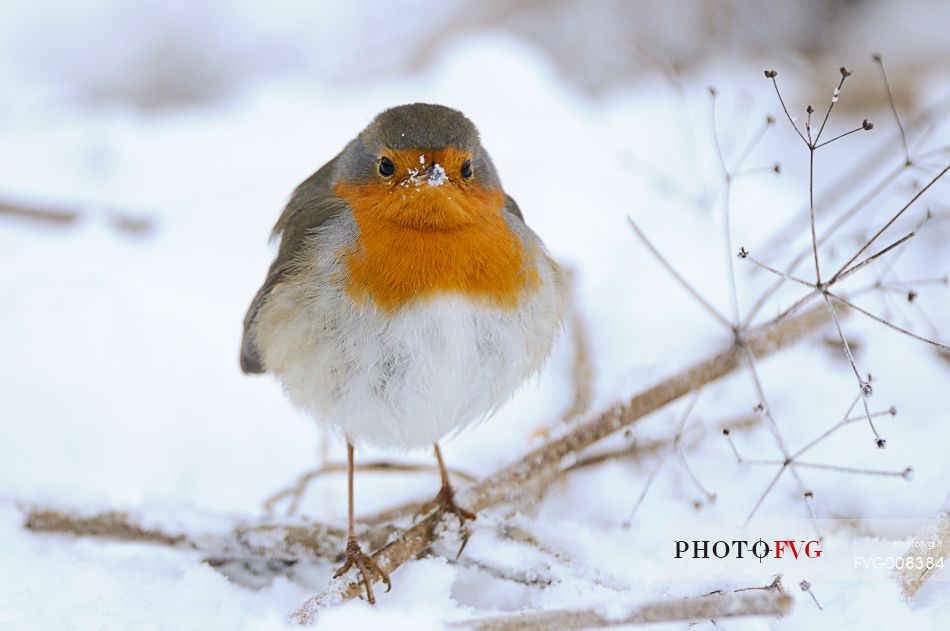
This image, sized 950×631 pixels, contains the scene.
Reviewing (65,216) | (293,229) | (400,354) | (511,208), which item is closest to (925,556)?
(400,354)

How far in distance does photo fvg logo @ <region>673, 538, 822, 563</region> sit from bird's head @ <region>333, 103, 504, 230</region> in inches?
48.4

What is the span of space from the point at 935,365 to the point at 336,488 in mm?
2496

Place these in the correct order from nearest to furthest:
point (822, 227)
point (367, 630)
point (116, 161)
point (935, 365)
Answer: point (367, 630), point (935, 365), point (822, 227), point (116, 161)

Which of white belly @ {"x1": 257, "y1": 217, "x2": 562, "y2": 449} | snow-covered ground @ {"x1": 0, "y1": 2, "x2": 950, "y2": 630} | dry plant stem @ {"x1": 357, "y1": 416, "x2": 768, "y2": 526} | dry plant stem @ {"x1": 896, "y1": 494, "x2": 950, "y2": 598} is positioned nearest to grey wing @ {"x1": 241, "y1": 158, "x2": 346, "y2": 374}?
white belly @ {"x1": 257, "y1": 217, "x2": 562, "y2": 449}

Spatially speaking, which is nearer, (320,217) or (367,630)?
(367,630)

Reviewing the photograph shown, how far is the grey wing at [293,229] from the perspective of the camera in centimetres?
310

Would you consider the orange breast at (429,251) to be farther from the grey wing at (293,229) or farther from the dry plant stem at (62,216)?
the dry plant stem at (62,216)

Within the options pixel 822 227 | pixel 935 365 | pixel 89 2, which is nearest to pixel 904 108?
pixel 822 227

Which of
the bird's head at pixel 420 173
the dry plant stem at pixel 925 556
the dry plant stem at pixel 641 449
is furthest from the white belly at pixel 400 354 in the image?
the dry plant stem at pixel 925 556

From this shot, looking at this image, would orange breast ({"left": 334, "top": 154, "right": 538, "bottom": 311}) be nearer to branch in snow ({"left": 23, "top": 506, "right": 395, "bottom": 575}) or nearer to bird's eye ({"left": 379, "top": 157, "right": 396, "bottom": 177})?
bird's eye ({"left": 379, "top": 157, "right": 396, "bottom": 177})

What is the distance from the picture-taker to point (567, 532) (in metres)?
2.95

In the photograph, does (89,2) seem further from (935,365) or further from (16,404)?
(935,365)

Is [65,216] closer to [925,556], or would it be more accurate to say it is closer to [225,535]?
[225,535]

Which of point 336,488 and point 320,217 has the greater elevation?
point 320,217
